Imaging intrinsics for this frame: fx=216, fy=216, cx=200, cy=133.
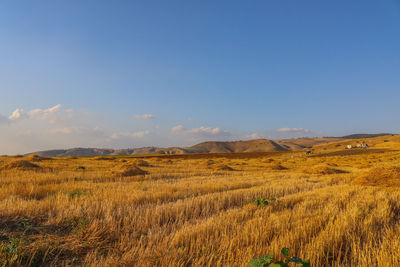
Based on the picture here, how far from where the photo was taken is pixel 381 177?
458 inches

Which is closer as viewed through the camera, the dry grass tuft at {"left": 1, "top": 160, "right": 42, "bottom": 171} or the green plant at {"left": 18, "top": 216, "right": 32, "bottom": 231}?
the green plant at {"left": 18, "top": 216, "right": 32, "bottom": 231}

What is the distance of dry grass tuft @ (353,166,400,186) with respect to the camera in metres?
11.1

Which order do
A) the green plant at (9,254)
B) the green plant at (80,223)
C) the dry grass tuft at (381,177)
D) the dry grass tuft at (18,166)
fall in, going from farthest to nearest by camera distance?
1. the dry grass tuft at (18,166)
2. the dry grass tuft at (381,177)
3. the green plant at (80,223)
4. the green plant at (9,254)

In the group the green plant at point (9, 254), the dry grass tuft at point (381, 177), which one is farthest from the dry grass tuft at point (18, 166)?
the dry grass tuft at point (381, 177)

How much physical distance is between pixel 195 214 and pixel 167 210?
0.76 m

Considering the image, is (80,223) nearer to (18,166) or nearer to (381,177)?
(381,177)

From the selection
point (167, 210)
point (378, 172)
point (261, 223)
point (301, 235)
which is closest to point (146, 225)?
point (167, 210)

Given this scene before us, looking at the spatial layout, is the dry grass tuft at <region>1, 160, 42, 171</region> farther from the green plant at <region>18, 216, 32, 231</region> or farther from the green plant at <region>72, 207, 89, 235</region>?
the green plant at <region>72, 207, 89, 235</region>

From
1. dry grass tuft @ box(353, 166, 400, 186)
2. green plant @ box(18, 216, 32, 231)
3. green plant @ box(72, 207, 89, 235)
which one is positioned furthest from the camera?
dry grass tuft @ box(353, 166, 400, 186)

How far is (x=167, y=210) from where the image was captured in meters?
5.55

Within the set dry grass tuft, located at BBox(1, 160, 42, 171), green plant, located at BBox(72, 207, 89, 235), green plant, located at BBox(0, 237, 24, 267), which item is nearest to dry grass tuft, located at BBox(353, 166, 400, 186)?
green plant, located at BBox(72, 207, 89, 235)

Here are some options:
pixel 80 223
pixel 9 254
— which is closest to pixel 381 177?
pixel 80 223

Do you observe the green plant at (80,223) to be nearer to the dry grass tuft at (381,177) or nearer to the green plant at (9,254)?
the green plant at (9,254)

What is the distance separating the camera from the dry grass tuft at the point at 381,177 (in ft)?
36.6
